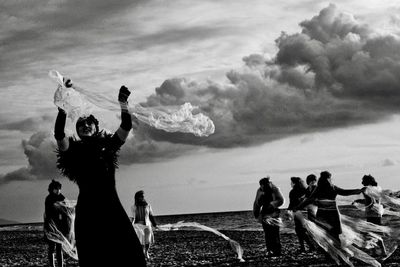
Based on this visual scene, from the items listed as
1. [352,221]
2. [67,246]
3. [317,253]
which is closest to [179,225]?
[67,246]

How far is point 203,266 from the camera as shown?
16.7 m

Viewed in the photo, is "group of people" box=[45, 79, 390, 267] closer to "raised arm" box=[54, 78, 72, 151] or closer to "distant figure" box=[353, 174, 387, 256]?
"raised arm" box=[54, 78, 72, 151]

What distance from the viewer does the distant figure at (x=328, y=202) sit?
44.8 feet

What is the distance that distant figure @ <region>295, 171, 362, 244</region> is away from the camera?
44.8 ft

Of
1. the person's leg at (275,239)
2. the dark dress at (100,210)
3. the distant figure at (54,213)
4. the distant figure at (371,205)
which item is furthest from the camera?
the person's leg at (275,239)

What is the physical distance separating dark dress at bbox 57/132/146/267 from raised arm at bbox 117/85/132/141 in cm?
9

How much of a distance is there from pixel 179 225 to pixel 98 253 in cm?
514

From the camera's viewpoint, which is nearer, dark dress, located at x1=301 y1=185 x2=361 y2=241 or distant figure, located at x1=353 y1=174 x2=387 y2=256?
dark dress, located at x1=301 y1=185 x2=361 y2=241

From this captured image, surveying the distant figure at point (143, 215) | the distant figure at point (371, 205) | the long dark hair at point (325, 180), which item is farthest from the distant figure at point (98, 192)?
the distant figure at point (143, 215)

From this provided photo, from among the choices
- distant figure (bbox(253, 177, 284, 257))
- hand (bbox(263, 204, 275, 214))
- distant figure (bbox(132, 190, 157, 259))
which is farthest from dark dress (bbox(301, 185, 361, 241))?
distant figure (bbox(132, 190, 157, 259))

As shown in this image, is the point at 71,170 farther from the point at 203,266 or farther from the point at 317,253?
the point at 317,253

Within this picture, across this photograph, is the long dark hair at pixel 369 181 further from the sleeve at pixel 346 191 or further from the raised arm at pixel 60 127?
the raised arm at pixel 60 127

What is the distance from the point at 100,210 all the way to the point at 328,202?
8.47 meters

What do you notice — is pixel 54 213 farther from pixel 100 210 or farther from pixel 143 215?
pixel 100 210
